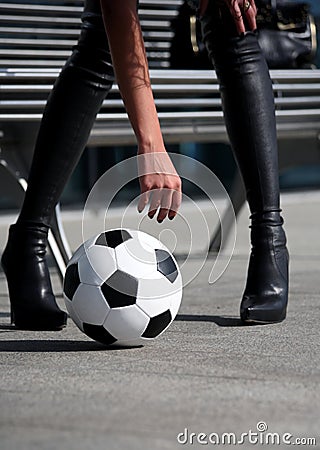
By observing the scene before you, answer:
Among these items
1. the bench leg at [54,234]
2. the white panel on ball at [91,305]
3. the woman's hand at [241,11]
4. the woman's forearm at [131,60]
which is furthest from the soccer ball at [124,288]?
the bench leg at [54,234]

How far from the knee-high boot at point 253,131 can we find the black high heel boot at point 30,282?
52 cm

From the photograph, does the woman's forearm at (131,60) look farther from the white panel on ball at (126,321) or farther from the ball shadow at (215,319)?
the ball shadow at (215,319)

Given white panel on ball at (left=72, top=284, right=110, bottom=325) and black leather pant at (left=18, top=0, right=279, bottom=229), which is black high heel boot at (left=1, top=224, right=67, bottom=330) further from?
white panel on ball at (left=72, top=284, right=110, bottom=325)

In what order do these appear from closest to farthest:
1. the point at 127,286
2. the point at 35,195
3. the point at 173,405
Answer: the point at 173,405 → the point at 127,286 → the point at 35,195

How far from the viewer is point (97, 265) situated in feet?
8.19

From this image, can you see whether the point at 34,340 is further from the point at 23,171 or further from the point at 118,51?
the point at 23,171

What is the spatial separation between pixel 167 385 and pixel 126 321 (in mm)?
383

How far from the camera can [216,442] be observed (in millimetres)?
1673

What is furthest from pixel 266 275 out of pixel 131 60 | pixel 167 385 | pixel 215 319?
pixel 167 385

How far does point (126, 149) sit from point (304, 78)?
5094 mm

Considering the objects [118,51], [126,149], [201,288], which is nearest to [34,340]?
[118,51]

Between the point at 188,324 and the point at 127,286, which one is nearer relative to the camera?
the point at 127,286

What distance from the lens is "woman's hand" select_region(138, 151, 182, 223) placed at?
2410 millimetres

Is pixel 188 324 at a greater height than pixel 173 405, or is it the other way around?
pixel 173 405
